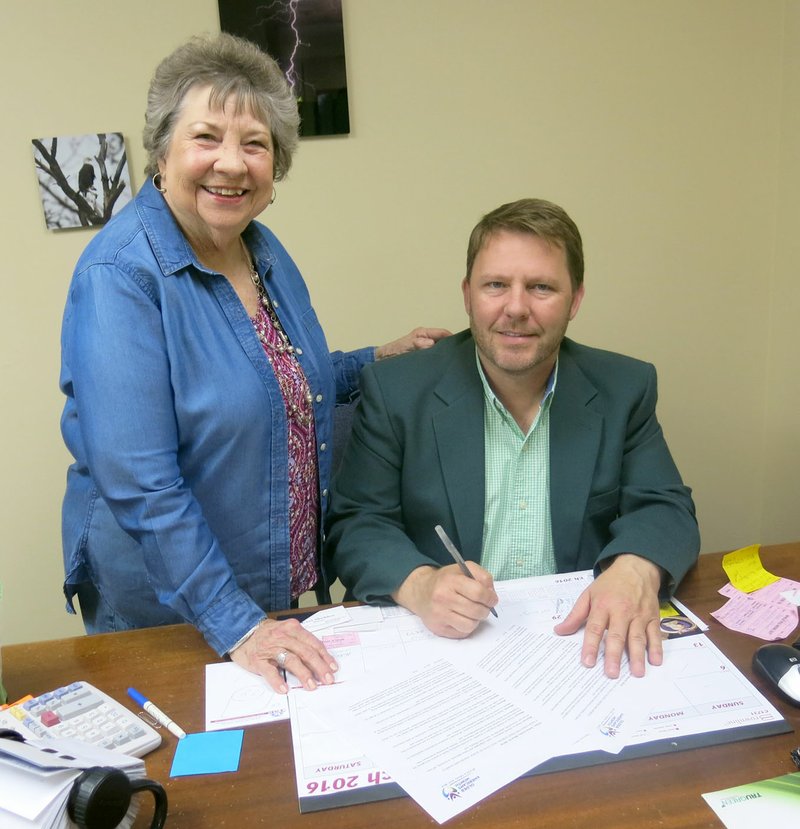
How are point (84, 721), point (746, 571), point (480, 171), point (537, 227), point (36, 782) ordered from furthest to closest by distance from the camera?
point (480, 171)
point (537, 227)
point (746, 571)
point (84, 721)
point (36, 782)

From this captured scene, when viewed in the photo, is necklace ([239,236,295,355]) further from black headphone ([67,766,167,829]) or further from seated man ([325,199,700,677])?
black headphone ([67,766,167,829])

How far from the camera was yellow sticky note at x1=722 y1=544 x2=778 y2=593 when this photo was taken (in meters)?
1.36

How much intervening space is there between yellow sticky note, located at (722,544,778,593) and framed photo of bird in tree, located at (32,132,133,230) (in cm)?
191

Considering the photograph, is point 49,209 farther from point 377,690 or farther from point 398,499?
point 377,690

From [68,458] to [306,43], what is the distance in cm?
148

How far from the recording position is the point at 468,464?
1.55 metres

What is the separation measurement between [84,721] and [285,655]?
28 centimetres

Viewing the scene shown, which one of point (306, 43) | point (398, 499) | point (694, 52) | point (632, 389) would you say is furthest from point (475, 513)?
point (694, 52)

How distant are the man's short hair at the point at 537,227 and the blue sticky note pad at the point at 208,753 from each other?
1.03 m

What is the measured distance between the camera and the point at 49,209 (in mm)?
2264

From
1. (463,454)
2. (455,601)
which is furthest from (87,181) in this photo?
(455,601)

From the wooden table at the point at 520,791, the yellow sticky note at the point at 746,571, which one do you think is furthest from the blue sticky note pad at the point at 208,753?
the yellow sticky note at the point at 746,571

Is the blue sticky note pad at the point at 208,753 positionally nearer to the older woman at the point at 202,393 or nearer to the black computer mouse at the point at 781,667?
the older woman at the point at 202,393

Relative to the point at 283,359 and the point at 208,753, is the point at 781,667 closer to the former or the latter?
the point at 208,753
